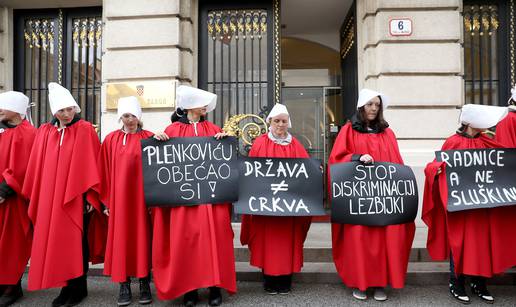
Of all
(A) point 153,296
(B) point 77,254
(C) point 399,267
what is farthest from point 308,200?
(B) point 77,254

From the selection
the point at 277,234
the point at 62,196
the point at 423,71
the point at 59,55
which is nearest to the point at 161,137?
the point at 62,196

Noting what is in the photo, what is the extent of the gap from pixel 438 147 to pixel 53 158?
215 inches

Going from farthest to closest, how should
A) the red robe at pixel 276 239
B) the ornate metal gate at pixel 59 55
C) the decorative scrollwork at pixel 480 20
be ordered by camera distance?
1. the ornate metal gate at pixel 59 55
2. the decorative scrollwork at pixel 480 20
3. the red robe at pixel 276 239

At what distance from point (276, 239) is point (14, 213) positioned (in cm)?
265

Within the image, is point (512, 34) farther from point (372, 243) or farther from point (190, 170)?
point (190, 170)

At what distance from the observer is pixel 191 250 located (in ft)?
12.2

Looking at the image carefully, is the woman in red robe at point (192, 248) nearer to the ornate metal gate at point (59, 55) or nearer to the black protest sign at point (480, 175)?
the black protest sign at point (480, 175)

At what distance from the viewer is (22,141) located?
4055 millimetres

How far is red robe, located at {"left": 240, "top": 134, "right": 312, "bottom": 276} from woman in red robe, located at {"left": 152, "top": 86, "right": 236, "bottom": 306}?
1.21ft

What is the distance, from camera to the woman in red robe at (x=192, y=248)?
3689 millimetres

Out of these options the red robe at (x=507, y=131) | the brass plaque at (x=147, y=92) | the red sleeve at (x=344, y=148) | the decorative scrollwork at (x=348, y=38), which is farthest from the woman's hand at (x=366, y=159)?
the decorative scrollwork at (x=348, y=38)

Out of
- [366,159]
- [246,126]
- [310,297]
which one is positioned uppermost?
[246,126]

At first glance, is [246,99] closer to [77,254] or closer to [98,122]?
[98,122]

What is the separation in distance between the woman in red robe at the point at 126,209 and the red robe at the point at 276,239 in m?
1.08
